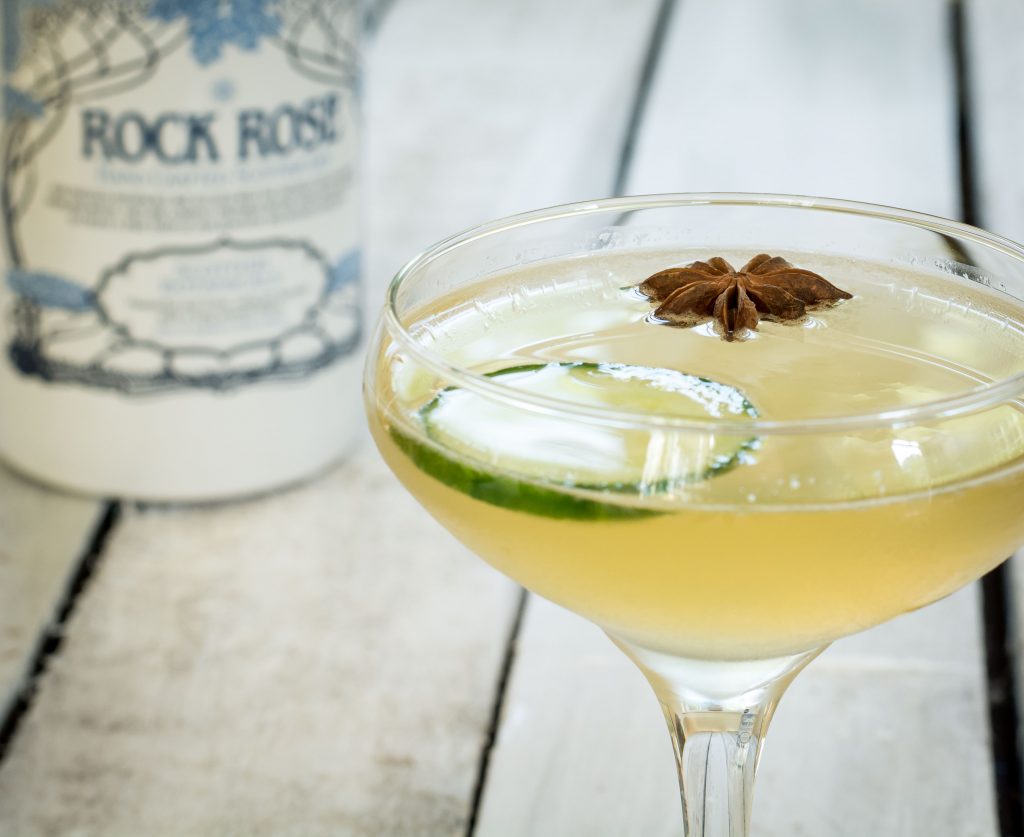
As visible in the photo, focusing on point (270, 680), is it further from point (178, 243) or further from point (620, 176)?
point (620, 176)

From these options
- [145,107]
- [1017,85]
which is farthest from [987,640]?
[1017,85]

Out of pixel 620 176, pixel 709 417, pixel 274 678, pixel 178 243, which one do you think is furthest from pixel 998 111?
pixel 709 417

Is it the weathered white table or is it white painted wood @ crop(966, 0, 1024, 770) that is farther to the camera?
white painted wood @ crop(966, 0, 1024, 770)

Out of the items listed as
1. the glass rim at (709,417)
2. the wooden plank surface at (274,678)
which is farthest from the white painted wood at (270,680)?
the glass rim at (709,417)

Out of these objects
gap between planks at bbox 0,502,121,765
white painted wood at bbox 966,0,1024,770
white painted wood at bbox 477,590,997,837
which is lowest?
gap between planks at bbox 0,502,121,765

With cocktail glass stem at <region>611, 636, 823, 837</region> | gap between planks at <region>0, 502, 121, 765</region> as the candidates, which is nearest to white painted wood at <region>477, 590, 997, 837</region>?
cocktail glass stem at <region>611, 636, 823, 837</region>

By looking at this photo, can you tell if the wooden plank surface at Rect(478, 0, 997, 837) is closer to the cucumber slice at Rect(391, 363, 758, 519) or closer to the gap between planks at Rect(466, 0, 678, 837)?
the gap between planks at Rect(466, 0, 678, 837)

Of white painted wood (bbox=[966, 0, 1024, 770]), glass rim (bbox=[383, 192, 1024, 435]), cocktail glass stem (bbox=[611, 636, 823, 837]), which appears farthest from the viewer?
white painted wood (bbox=[966, 0, 1024, 770])
